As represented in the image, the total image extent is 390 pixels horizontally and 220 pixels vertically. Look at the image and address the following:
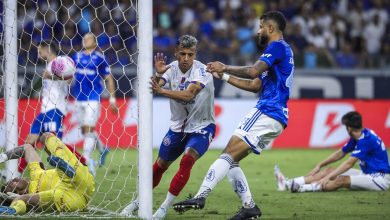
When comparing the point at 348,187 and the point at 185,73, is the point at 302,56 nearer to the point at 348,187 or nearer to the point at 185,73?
the point at 348,187

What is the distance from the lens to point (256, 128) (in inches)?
310

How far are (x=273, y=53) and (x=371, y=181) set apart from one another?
372cm

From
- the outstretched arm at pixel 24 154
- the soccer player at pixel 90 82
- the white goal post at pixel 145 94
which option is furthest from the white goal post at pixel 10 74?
the white goal post at pixel 145 94

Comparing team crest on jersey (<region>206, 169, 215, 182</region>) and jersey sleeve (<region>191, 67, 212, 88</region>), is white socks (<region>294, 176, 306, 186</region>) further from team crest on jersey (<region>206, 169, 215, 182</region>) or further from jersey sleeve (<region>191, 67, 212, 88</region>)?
team crest on jersey (<region>206, 169, 215, 182</region>)

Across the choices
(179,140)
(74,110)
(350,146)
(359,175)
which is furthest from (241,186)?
(74,110)

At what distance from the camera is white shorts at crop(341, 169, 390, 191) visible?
1077cm

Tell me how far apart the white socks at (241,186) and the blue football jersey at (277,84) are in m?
0.66

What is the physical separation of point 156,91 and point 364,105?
11.4m

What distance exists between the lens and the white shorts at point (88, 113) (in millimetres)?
12427

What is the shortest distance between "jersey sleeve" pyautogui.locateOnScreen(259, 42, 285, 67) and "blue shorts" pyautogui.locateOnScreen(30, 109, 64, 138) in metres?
4.13

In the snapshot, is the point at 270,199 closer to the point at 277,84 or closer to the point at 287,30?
the point at 277,84

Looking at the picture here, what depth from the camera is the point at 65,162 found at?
26.8ft

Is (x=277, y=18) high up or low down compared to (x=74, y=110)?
up

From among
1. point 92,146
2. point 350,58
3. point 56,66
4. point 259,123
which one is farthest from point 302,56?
point 259,123
